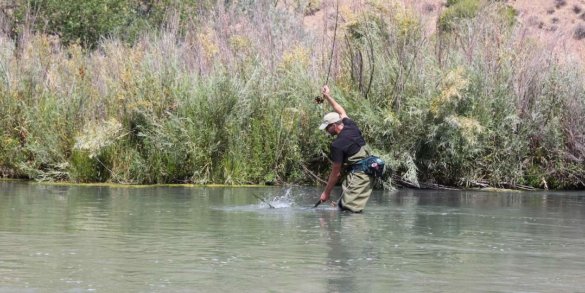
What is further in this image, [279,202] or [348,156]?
[279,202]

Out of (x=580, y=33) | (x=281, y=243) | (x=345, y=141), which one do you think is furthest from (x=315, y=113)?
(x=580, y=33)

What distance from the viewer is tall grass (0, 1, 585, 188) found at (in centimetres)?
1975

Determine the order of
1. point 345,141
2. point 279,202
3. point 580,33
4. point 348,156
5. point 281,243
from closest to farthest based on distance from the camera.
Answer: point 281,243
point 345,141
point 348,156
point 279,202
point 580,33

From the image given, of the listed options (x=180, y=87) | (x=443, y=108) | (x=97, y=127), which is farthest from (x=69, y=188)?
(x=443, y=108)

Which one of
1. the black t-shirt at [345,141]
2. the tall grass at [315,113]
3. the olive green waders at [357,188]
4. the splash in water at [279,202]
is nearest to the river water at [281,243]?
the splash in water at [279,202]

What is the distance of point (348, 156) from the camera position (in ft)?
49.7

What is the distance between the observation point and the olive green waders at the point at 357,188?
1513 cm

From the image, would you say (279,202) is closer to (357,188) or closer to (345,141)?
(357,188)

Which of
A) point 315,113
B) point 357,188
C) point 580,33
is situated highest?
point 580,33

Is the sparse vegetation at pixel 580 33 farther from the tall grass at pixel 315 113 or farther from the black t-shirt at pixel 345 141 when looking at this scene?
the black t-shirt at pixel 345 141

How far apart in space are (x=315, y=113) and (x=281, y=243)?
27.9 feet

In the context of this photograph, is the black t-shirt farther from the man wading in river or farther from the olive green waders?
the olive green waders

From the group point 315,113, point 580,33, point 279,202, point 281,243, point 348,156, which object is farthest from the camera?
Answer: point 580,33

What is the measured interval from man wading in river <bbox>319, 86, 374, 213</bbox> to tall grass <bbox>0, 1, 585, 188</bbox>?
4.16 metres
